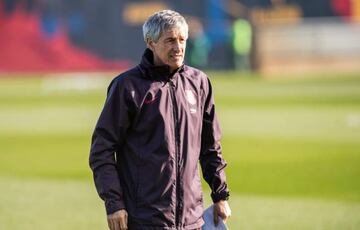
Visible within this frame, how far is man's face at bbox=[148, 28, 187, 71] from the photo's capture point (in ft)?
19.7

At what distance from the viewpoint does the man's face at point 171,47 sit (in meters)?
6.02

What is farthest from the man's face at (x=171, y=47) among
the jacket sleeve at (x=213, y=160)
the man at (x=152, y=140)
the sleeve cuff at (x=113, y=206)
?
the sleeve cuff at (x=113, y=206)

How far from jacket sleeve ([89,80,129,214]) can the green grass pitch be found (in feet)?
13.4

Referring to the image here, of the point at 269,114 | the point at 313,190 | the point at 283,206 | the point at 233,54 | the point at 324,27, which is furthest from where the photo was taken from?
the point at 233,54

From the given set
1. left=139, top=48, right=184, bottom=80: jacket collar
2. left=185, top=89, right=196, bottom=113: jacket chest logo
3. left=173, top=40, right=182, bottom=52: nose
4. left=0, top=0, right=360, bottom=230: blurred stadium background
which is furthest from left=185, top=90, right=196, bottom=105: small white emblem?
left=0, top=0, right=360, bottom=230: blurred stadium background

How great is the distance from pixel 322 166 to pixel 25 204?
452cm

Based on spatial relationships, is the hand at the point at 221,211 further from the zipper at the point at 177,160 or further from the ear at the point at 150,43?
the ear at the point at 150,43

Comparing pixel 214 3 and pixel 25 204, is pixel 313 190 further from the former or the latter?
pixel 214 3

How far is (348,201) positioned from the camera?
11.7m

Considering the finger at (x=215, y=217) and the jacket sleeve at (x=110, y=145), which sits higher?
the jacket sleeve at (x=110, y=145)

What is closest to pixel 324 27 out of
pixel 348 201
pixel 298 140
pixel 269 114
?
pixel 269 114

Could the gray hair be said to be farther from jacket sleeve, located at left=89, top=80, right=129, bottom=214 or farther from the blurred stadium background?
the blurred stadium background

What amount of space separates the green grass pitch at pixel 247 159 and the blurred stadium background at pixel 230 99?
23 mm

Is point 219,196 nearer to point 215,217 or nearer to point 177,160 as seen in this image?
point 215,217
